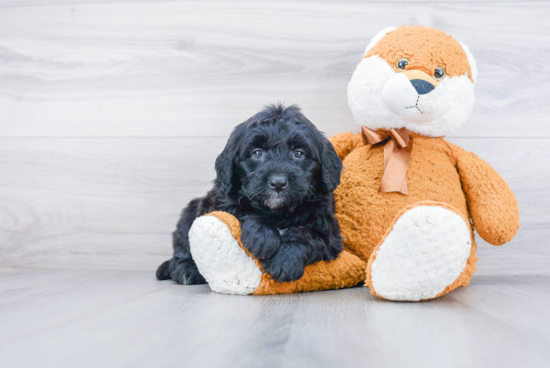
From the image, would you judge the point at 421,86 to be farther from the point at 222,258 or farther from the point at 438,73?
the point at 222,258

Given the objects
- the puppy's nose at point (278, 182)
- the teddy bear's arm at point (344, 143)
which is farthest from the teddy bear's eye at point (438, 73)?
the puppy's nose at point (278, 182)

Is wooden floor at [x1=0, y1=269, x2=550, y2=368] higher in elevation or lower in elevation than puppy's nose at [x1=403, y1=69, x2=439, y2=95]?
lower

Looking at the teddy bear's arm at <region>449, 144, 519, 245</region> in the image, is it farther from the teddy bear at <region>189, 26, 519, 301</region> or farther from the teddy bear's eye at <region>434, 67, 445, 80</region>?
the teddy bear's eye at <region>434, 67, 445, 80</region>

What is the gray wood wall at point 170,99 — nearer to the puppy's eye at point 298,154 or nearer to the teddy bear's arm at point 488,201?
the teddy bear's arm at point 488,201

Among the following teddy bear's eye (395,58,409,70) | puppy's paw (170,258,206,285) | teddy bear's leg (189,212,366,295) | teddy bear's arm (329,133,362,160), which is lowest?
puppy's paw (170,258,206,285)

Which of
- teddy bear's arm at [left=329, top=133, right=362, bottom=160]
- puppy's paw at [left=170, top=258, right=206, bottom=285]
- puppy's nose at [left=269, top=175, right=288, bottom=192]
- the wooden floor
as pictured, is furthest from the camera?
teddy bear's arm at [left=329, top=133, right=362, bottom=160]

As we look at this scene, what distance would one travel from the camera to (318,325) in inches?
34.2

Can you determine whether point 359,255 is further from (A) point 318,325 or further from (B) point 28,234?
(B) point 28,234

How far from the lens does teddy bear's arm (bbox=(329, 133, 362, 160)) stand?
4.90ft

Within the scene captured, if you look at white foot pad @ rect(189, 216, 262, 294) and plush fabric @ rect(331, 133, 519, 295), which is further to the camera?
plush fabric @ rect(331, 133, 519, 295)

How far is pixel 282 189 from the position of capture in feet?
3.65

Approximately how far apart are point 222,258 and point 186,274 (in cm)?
30

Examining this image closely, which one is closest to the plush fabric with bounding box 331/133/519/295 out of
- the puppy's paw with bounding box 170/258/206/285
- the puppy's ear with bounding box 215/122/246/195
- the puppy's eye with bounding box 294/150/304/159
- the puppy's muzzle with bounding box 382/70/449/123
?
the puppy's muzzle with bounding box 382/70/449/123

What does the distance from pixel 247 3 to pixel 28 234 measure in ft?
4.14
